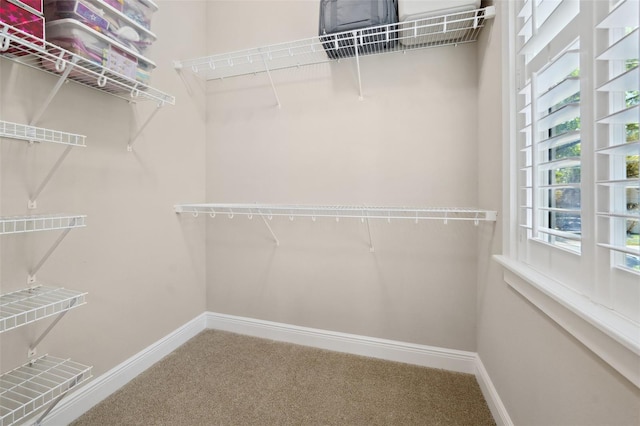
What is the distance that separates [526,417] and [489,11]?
5.83ft

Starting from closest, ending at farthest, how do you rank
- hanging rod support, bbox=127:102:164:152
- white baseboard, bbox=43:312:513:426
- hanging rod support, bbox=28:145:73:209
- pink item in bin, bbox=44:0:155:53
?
pink item in bin, bbox=44:0:155:53 < hanging rod support, bbox=28:145:73:209 < white baseboard, bbox=43:312:513:426 < hanging rod support, bbox=127:102:164:152

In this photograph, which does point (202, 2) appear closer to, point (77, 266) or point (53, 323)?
point (77, 266)

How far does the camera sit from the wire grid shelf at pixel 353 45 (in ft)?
4.82

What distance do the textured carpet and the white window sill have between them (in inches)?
32.6

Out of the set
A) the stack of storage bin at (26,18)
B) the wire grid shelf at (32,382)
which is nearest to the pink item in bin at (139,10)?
the stack of storage bin at (26,18)

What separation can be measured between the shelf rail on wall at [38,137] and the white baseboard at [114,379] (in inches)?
36.4

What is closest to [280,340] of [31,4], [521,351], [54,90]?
[521,351]

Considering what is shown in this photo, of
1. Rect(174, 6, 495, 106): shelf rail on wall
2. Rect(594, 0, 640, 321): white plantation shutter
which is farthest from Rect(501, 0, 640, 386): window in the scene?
Rect(174, 6, 495, 106): shelf rail on wall

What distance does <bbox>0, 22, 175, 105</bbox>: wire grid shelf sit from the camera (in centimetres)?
95

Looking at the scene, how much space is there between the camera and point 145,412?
1.38 meters

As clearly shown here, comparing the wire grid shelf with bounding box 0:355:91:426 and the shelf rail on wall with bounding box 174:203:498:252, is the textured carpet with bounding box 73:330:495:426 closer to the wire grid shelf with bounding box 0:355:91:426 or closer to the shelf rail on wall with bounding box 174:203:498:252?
the wire grid shelf with bounding box 0:355:91:426

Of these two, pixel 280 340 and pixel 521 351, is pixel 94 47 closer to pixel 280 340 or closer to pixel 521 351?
pixel 280 340

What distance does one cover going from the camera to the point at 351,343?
187 centimetres

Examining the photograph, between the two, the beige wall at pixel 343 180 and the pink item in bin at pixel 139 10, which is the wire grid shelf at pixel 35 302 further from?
the pink item in bin at pixel 139 10
